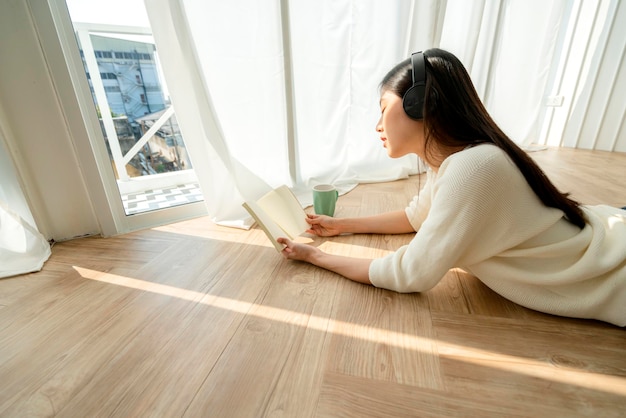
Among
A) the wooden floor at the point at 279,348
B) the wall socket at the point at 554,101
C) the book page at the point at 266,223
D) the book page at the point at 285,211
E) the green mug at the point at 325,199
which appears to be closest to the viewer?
the wooden floor at the point at 279,348

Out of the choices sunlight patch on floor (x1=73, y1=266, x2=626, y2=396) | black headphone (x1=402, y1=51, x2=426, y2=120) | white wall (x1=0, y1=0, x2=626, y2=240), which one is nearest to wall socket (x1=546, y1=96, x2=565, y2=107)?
black headphone (x1=402, y1=51, x2=426, y2=120)

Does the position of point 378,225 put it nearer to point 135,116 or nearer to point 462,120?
point 462,120

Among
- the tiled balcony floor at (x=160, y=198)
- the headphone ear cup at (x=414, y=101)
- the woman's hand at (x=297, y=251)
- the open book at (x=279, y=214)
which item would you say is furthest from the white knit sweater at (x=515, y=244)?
the tiled balcony floor at (x=160, y=198)

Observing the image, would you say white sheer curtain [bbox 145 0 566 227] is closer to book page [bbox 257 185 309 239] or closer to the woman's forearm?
book page [bbox 257 185 309 239]

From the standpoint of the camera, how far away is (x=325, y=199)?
3.28 ft

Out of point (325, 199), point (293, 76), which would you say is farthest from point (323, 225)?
point (293, 76)

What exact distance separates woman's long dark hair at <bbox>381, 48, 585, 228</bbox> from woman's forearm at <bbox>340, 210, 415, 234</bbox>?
0.38 meters

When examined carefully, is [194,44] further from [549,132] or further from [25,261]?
[549,132]

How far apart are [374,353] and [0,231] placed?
3.25 feet

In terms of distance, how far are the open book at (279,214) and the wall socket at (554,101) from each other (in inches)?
99.0

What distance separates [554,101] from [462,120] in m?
2.47

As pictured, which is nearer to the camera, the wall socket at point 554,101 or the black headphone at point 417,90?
the black headphone at point 417,90

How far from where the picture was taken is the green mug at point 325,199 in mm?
991

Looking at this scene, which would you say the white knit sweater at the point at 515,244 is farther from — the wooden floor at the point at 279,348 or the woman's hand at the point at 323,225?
the woman's hand at the point at 323,225
